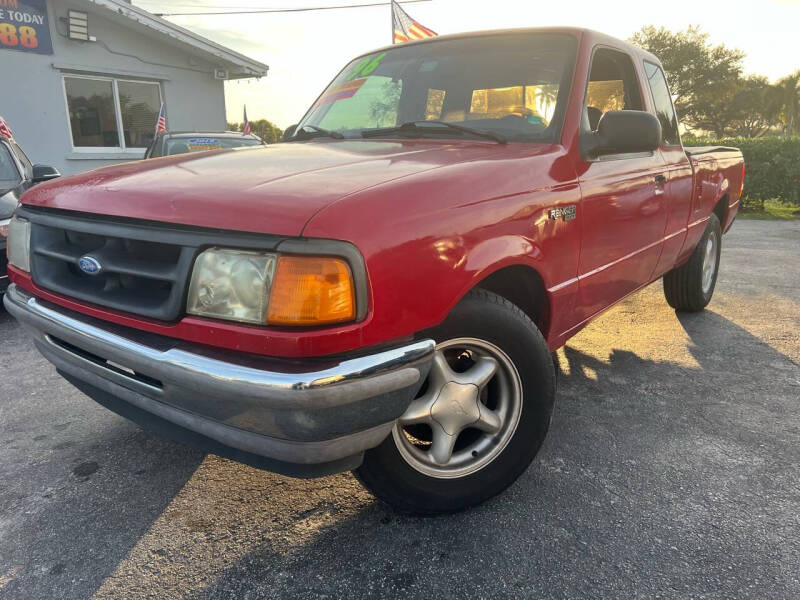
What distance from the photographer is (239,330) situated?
4.81 feet

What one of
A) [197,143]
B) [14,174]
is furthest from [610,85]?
[197,143]

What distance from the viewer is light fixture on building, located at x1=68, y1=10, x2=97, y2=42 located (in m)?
10.2

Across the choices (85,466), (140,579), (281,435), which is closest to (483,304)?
(281,435)

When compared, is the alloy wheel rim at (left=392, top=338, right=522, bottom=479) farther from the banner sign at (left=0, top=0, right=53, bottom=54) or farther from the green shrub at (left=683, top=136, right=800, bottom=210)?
the green shrub at (left=683, top=136, right=800, bottom=210)

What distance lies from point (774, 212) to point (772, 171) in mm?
876

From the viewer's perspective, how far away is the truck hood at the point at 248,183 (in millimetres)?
1504

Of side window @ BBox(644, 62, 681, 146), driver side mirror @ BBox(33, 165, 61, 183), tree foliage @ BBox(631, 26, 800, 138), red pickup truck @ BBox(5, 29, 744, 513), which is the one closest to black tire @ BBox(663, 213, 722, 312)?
side window @ BBox(644, 62, 681, 146)

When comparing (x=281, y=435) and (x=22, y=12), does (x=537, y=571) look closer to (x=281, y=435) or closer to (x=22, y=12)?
(x=281, y=435)

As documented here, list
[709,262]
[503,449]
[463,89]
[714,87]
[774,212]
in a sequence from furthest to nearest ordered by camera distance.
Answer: [714,87], [774,212], [709,262], [463,89], [503,449]

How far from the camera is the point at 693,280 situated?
4.30 meters

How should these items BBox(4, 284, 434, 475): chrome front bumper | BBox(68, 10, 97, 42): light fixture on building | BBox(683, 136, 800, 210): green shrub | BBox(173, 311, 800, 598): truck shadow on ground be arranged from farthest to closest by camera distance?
BBox(683, 136, 800, 210): green shrub < BBox(68, 10, 97, 42): light fixture on building < BBox(173, 311, 800, 598): truck shadow on ground < BBox(4, 284, 434, 475): chrome front bumper

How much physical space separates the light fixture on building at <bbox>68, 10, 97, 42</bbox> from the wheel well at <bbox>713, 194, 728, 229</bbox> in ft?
35.5

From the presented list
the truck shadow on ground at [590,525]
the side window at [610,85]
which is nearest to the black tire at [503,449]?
the truck shadow on ground at [590,525]

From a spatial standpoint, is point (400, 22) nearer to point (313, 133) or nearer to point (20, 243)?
point (313, 133)
